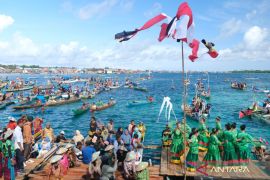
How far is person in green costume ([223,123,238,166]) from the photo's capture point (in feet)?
44.0

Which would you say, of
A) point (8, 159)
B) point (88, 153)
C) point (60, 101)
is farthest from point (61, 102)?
point (8, 159)

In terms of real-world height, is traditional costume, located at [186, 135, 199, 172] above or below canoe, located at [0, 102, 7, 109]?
above

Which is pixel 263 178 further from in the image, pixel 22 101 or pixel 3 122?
pixel 22 101

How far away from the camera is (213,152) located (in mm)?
13367

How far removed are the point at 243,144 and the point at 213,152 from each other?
1500 mm

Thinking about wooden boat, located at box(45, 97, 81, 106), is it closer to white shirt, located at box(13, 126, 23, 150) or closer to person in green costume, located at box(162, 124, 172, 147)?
person in green costume, located at box(162, 124, 172, 147)

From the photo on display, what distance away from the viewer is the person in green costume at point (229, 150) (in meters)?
13.4

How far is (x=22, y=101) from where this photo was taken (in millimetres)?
56969

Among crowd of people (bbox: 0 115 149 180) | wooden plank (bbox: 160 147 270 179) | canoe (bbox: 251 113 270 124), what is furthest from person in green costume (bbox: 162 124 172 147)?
canoe (bbox: 251 113 270 124)

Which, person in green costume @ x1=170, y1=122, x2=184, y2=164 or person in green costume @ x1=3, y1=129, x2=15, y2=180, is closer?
person in green costume @ x1=3, y1=129, x2=15, y2=180

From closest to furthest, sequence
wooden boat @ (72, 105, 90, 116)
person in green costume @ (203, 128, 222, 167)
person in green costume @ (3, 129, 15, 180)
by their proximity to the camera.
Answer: person in green costume @ (3, 129, 15, 180) < person in green costume @ (203, 128, 222, 167) < wooden boat @ (72, 105, 90, 116)

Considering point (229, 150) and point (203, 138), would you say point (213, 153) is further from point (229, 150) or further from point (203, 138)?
point (203, 138)

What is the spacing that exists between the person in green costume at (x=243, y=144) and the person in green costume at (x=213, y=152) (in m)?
1.03

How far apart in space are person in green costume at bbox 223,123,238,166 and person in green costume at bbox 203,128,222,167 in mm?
399
